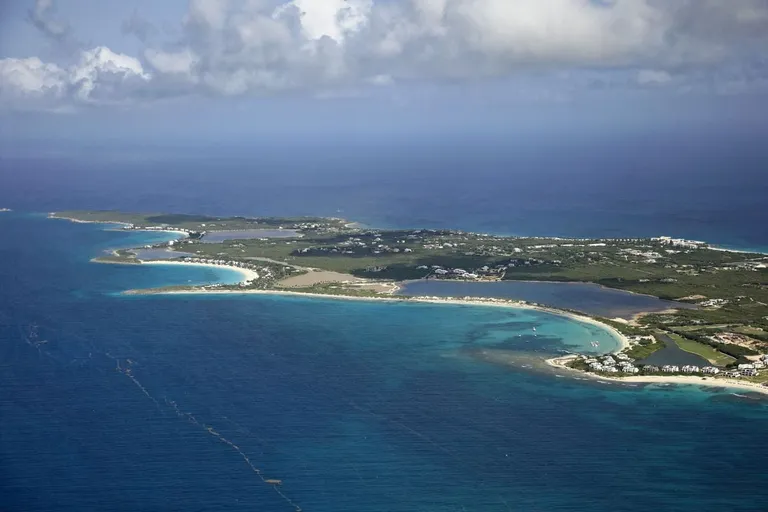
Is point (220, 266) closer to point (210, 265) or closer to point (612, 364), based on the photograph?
point (210, 265)

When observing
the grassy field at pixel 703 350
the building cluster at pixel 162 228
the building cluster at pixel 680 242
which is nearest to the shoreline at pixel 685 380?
the grassy field at pixel 703 350

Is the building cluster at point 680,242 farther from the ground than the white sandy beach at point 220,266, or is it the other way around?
the building cluster at point 680,242

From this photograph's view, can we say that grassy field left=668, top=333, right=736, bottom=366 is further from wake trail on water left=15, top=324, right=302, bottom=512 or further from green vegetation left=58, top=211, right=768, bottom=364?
wake trail on water left=15, top=324, right=302, bottom=512

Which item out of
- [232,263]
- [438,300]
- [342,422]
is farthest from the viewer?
[232,263]

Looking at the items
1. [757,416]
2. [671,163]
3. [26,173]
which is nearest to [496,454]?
[757,416]

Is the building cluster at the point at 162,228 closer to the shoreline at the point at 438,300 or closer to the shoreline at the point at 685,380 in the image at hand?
the shoreline at the point at 438,300

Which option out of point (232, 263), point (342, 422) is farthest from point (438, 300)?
point (342, 422)

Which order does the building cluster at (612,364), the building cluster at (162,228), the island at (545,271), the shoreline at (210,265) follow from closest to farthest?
the building cluster at (612,364), the island at (545,271), the shoreline at (210,265), the building cluster at (162,228)
